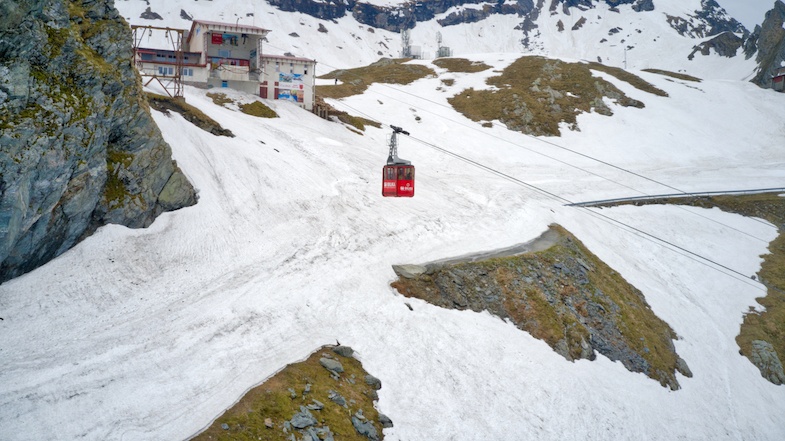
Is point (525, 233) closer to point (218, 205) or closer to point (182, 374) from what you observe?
point (218, 205)

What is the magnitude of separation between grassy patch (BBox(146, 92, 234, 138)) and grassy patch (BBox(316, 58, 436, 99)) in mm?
35938

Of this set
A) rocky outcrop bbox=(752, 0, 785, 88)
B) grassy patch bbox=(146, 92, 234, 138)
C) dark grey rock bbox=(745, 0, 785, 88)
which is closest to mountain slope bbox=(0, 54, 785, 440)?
grassy patch bbox=(146, 92, 234, 138)

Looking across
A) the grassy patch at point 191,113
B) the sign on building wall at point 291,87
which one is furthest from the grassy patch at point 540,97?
the grassy patch at point 191,113

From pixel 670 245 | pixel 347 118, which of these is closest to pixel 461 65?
pixel 347 118

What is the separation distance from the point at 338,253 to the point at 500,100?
5958 cm

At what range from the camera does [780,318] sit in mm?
36250

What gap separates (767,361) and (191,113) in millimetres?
45693

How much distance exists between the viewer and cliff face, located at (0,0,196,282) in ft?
62.9

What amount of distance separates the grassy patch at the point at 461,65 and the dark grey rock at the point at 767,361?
241 ft

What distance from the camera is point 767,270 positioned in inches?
1668

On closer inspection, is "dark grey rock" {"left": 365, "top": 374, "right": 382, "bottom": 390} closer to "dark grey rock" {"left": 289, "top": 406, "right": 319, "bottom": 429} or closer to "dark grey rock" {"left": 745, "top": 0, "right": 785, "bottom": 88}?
"dark grey rock" {"left": 289, "top": 406, "right": 319, "bottom": 429}

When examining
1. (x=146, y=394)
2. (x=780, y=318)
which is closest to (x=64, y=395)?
(x=146, y=394)

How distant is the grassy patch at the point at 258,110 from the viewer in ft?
177

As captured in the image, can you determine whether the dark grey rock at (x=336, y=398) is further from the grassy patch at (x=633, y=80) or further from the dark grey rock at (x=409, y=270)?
the grassy patch at (x=633, y=80)
